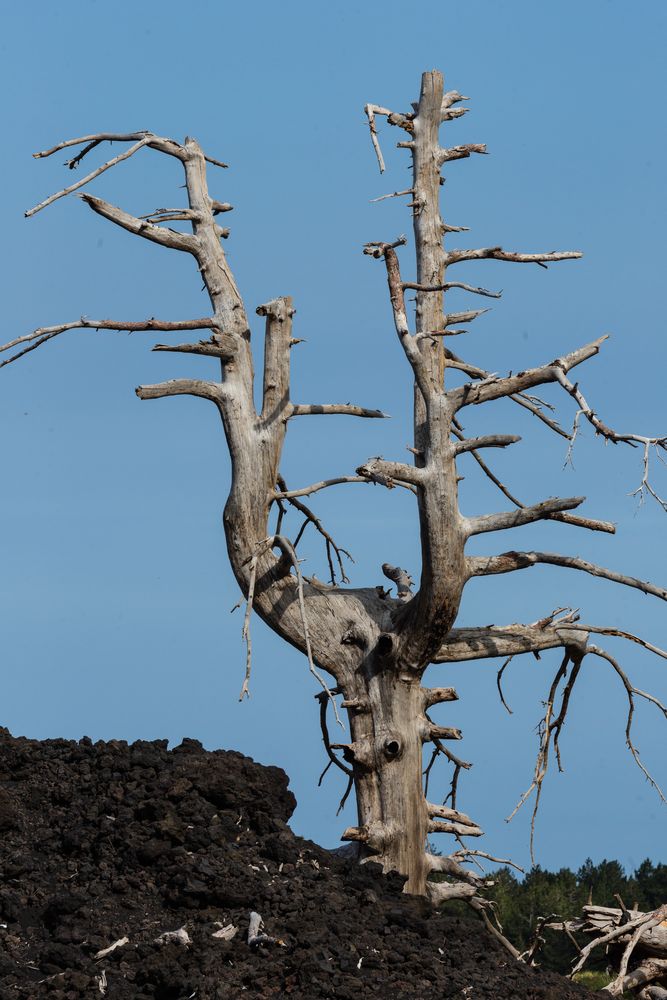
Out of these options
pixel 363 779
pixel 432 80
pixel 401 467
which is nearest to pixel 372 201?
pixel 432 80

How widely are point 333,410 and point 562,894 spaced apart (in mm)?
5536

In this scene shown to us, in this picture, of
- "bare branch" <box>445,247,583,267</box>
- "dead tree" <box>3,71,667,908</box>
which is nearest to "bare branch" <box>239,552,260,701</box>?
"dead tree" <box>3,71,667,908</box>

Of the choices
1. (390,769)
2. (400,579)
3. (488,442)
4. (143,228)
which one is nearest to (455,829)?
(390,769)

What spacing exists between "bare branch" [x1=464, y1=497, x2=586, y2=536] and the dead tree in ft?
0.04

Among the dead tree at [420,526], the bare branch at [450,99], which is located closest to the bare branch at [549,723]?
the dead tree at [420,526]

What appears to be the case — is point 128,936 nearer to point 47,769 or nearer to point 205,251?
point 47,769

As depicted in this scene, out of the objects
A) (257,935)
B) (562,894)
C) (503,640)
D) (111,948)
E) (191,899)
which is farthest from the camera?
(562,894)

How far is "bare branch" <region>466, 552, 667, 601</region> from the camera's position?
29.6 feet

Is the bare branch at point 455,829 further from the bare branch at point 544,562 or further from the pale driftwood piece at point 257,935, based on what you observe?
the pale driftwood piece at point 257,935

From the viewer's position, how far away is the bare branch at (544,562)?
9023mm

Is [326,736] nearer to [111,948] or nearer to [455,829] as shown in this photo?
[455,829]

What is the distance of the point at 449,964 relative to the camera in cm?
749

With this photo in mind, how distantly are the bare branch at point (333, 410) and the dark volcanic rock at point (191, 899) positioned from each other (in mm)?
2609

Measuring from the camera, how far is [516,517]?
29.3ft
